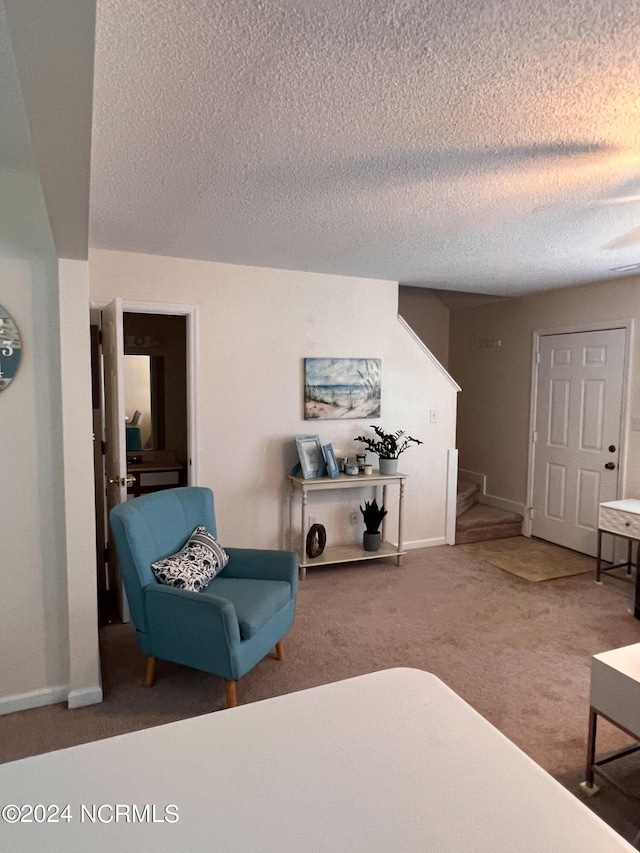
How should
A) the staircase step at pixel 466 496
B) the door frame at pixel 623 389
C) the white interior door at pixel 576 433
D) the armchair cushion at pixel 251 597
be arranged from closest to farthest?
the armchair cushion at pixel 251 597 → the door frame at pixel 623 389 → the white interior door at pixel 576 433 → the staircase step at pixel 466 496

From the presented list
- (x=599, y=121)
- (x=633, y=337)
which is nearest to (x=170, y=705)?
(x=599, y=121)

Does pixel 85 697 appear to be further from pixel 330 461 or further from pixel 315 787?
pixel 330 461

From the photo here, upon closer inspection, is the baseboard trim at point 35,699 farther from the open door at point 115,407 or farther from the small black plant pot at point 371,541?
the small black plant pot at point 371,541

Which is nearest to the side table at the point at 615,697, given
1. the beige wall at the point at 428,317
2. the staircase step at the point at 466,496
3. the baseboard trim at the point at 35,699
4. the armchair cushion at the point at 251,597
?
the armchair cushion at the point at 251,597

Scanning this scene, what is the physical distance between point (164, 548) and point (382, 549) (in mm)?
2139

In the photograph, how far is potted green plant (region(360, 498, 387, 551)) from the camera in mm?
4230

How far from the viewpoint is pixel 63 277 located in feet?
7.38

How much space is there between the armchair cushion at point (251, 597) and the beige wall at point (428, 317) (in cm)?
384

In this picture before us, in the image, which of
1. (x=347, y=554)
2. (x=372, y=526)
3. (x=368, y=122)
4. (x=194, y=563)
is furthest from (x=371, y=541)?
(x=368, y=122)

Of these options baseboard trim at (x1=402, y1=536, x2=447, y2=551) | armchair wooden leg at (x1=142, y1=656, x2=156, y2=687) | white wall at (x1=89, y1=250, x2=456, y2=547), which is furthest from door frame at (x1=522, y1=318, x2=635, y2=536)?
armchair wooden leg at (x1=142, y1=656, x2=156, y2=687)

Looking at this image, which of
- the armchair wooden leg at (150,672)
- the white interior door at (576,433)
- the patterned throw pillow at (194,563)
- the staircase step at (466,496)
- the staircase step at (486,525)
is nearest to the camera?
the patterned throw pillow at (194,563)

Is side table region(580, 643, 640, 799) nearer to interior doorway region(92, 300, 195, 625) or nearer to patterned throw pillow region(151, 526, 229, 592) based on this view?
patterned throw pillow region(151, 526, 229, 592)

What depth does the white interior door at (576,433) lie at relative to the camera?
14.1 ft

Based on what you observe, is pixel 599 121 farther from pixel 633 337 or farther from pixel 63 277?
pixel 633 337
